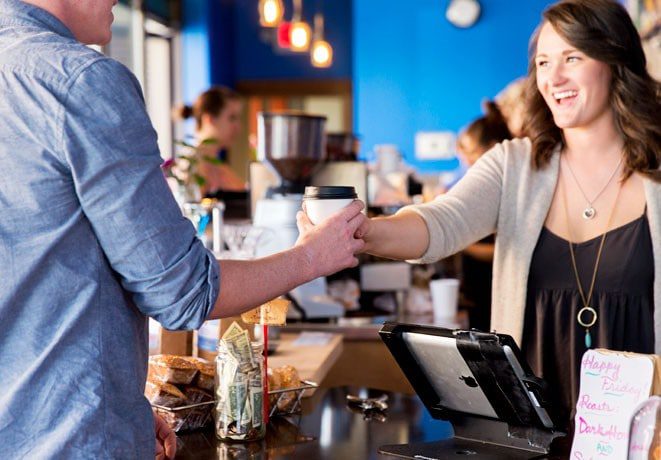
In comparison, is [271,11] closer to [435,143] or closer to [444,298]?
[435,143]

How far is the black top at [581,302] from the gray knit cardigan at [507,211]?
0.12 ft

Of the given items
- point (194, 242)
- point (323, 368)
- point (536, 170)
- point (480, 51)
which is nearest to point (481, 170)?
point (536, 170)

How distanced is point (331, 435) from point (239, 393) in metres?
0.22

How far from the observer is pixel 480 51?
→ 353 inches

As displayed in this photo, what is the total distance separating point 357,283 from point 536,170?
154cm

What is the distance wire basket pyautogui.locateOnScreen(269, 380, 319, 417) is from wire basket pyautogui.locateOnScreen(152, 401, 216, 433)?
146 mm

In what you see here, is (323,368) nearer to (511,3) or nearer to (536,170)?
(536,170)

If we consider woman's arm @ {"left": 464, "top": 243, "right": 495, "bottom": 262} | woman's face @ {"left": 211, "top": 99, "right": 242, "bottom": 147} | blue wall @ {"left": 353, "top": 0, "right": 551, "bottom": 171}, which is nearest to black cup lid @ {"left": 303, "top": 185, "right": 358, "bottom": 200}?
woman's arm @ {"left": 464, "top": 243, "right": 495, "bottom": 262}

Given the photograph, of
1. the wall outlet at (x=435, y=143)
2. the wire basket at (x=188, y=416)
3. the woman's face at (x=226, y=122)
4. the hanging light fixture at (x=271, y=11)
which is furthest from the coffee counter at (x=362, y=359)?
the wall outlet at (x=435, y=143)

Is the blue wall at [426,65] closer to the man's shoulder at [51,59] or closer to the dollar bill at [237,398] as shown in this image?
the dollar bill at [237,398]

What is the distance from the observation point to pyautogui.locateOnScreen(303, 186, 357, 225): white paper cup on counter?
1.87 meters

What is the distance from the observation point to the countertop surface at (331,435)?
1.83 meters

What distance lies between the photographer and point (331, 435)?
1.96 m

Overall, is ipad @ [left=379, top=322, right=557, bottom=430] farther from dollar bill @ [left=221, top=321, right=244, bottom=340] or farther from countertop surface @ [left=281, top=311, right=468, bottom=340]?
countertop surface @ [left=281, top=311, right=468, bottom=340]
